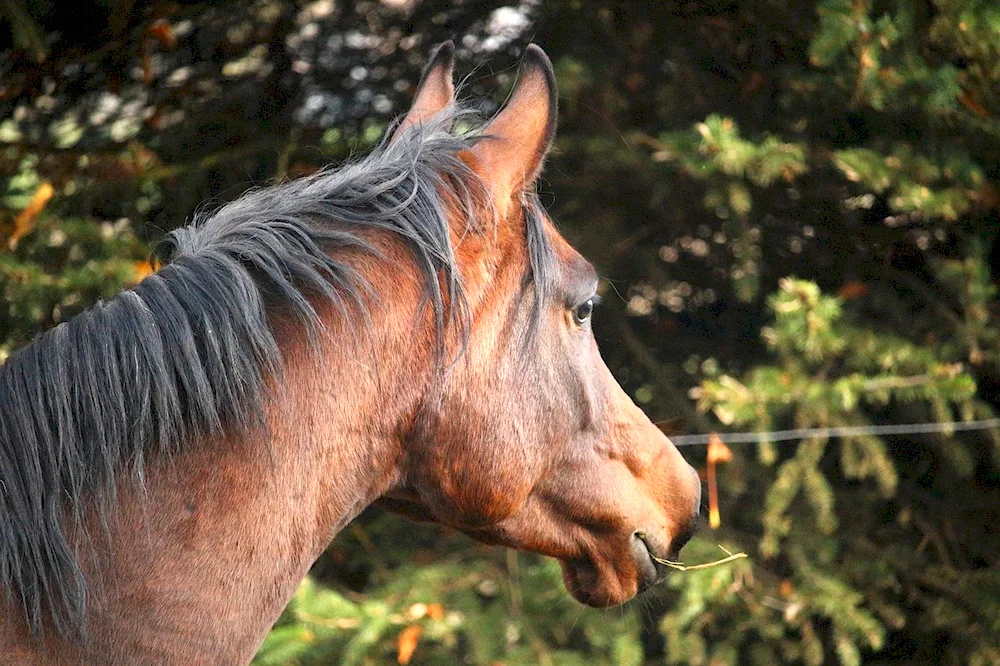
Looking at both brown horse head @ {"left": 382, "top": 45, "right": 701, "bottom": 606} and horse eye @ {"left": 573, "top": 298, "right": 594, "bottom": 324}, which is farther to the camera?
horse eye @ {"left": 573, "top": 298, "right": 594, "bottom": 324}

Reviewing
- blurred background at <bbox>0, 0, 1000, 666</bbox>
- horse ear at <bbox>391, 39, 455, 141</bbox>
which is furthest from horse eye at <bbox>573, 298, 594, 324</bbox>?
blurred background at <bbox>0, 0, 1000, 666</bbox>

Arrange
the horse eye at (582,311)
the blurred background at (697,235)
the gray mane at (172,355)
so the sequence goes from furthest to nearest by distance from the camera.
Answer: the blurred background at (697,235)
the horse eye at (582,311)
the gray mane at (172,355)

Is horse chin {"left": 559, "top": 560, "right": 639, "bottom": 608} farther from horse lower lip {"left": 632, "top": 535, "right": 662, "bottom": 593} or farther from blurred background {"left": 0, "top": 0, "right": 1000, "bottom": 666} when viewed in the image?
blurred background {"left": 0, "top": 0, "right": 1000, "bottom": 666}

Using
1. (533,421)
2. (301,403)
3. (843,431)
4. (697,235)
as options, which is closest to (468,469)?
(533,421)

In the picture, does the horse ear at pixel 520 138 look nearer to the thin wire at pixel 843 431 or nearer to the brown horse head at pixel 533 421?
the brown horse head at pixel 533 421

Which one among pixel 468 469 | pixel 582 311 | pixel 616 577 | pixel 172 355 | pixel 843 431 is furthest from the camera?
pixel 843 431

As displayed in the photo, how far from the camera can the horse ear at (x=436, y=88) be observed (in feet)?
6.37

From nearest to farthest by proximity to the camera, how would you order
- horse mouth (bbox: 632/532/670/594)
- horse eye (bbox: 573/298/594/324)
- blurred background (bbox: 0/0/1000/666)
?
horse eye (bbox: 573/298/594/324)
horse mouth (bbox: 632/532/670/594)
blurred background (bbox: 0/0/1000/666)

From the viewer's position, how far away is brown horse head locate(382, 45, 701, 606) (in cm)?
155

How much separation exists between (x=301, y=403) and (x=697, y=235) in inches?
114

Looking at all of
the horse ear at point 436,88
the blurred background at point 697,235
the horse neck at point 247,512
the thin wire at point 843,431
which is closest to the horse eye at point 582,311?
the horse neck at point 247,512

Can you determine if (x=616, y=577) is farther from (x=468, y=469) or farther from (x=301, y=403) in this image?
(x=301, y=403)

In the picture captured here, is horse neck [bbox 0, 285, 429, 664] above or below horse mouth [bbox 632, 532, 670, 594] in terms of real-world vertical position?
above

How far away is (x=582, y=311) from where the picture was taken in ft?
5.80
